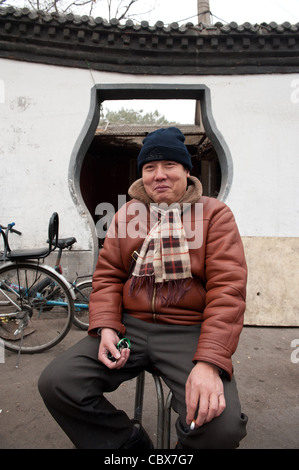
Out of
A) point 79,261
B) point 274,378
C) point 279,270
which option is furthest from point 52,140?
point 274,378

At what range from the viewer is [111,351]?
1.38 m

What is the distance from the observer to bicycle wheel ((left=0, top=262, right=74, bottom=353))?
9.99 feet

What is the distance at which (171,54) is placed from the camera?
14.7 feet

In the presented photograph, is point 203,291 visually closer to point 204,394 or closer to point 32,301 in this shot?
point 204,394

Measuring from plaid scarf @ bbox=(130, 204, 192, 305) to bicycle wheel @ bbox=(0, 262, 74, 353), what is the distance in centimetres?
177

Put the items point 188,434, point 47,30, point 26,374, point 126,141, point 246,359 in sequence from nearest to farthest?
point 188,434 < point 26,374 < point 246,359 < point 47,30 < point 126,141

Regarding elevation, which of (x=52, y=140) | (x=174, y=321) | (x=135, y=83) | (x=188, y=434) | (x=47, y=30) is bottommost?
(x=188, y=434)

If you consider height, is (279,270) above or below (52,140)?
below

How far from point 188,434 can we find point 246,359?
2.08 metres

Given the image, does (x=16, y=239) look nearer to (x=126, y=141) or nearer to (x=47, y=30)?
(x=47, y=30)

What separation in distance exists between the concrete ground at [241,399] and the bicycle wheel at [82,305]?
29 cm

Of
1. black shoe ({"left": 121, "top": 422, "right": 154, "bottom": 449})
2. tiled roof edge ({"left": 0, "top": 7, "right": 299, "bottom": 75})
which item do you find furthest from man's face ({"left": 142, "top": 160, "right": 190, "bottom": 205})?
tiled roof edge ({"left": 0, "top": 7, "right": 299, "bottom": 75})

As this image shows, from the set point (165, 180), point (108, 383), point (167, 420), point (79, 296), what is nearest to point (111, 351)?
point (108, 383)

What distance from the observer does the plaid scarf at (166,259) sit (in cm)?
145
